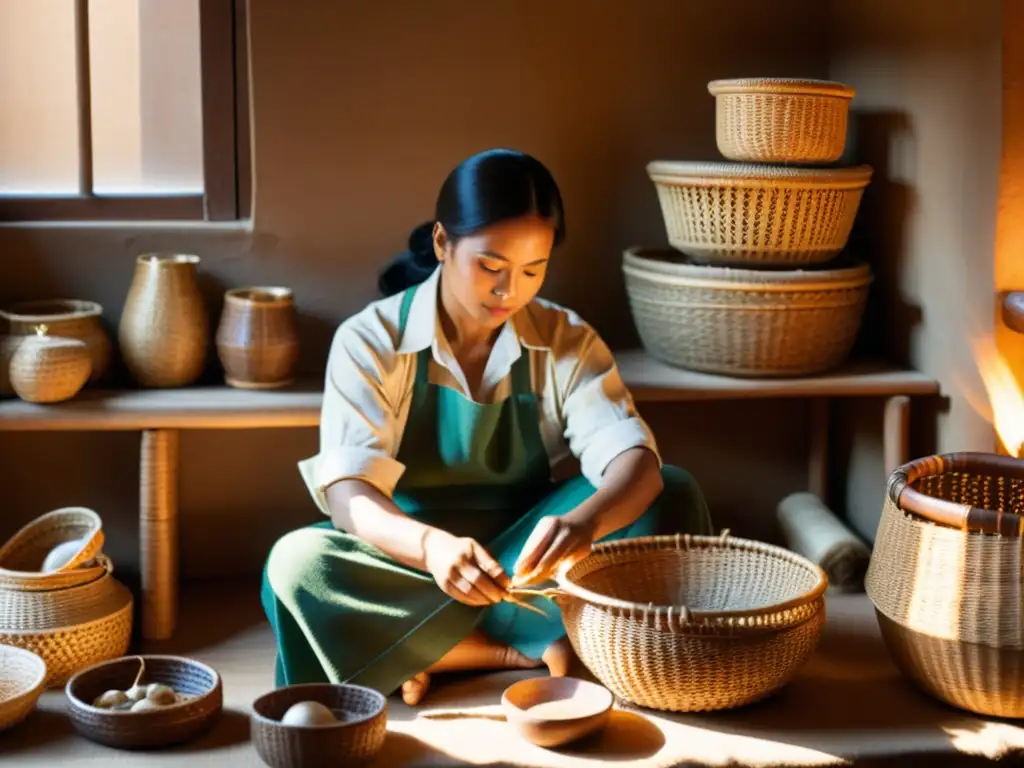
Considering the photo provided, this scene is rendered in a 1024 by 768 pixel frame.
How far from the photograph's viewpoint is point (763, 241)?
3539 millimetres

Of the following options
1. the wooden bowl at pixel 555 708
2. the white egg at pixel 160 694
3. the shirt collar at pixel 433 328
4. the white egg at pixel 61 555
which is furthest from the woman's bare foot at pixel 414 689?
the white egg at pixel 61 555

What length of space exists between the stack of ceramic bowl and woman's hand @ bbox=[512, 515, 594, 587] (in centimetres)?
85

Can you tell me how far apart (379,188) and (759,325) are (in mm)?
1053

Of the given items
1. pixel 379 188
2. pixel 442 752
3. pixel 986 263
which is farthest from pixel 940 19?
pixel 442 752

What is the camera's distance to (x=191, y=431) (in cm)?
387

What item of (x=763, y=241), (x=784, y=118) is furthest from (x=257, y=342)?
(x=784, y=118)

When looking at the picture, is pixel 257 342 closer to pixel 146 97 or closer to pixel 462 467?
pixel 462 467

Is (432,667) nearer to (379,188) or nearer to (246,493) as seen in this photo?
(246,493)

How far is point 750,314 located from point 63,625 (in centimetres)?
174

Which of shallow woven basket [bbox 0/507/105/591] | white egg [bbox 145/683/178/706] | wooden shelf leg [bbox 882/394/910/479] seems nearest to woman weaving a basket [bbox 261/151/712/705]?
white egg [bbox 145/683/178/706]

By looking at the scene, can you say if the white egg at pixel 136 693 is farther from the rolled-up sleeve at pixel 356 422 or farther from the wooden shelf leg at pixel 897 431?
the wooden shelf leg at pixel 897 431

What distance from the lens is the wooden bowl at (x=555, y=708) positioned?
2.73 metres

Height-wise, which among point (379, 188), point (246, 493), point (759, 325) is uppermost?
point (379, 188)

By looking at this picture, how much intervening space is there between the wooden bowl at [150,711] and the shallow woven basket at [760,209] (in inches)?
62.6
